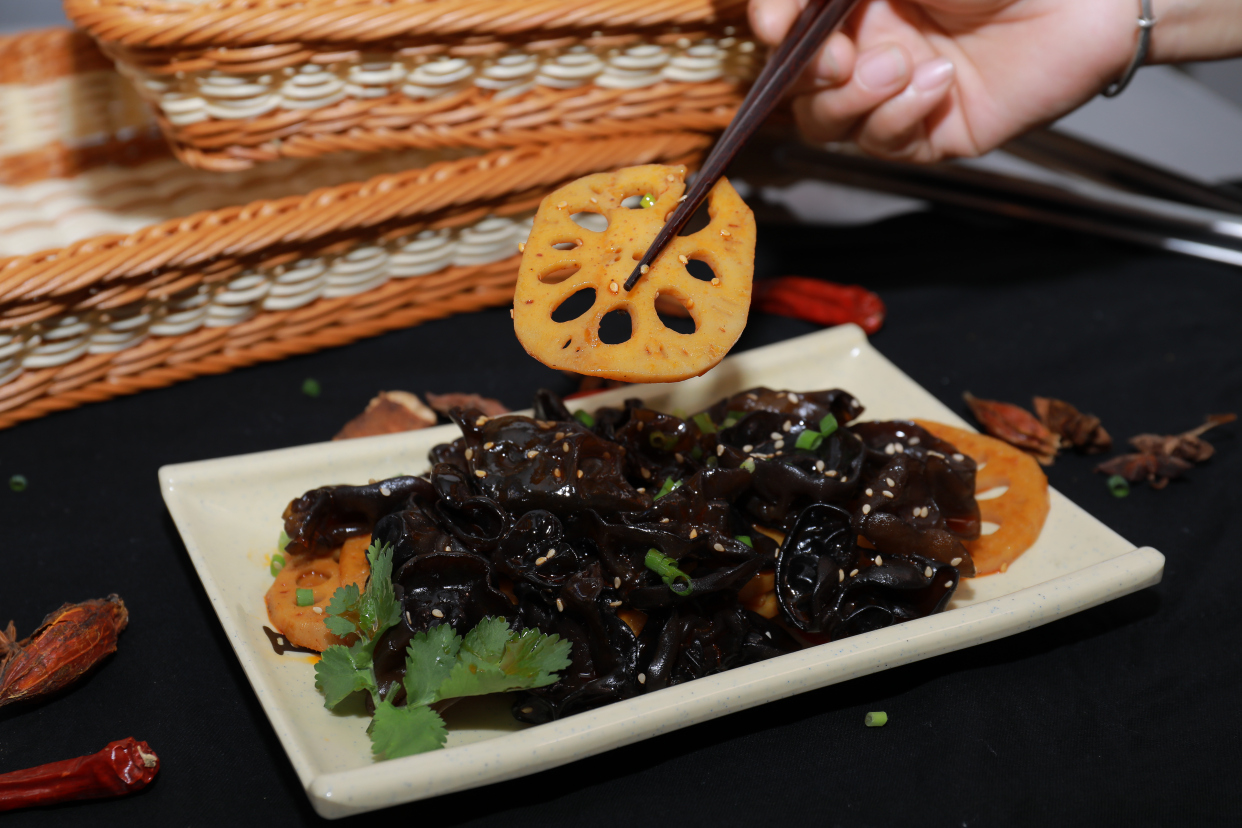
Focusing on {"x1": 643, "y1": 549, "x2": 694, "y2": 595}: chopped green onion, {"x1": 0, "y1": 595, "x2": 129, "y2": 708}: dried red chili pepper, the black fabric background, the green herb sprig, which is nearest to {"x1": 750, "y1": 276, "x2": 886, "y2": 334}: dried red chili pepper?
the black fabric background

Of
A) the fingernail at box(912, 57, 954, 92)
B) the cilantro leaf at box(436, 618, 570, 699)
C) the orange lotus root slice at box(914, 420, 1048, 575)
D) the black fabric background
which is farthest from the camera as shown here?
the fingernail at box(912, 57, 954, 92)

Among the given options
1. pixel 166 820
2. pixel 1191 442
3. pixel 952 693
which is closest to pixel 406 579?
pixel 166 820

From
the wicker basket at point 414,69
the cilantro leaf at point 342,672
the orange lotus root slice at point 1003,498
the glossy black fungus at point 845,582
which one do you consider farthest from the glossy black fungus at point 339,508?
the orange lotus root slice at point 1003,498

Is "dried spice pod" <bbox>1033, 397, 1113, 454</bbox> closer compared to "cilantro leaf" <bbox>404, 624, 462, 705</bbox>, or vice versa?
"cilantro leaf" <bbox>404, 624, 462, 705</bbox>

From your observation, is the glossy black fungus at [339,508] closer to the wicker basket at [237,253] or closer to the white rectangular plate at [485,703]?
the white rectangular plate at [485,703]

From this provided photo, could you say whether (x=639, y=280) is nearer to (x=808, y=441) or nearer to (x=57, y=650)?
(x=808, y=441)

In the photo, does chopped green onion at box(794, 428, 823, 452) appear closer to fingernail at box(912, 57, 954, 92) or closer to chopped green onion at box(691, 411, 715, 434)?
chopped green onion at box(691, 411, 715, 434)

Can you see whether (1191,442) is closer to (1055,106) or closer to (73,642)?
(1055,106)
